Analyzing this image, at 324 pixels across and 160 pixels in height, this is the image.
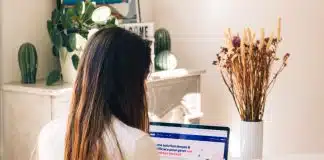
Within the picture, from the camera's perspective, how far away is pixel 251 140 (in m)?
2.06

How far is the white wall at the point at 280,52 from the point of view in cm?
332

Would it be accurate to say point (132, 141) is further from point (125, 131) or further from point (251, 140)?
point (251, 140)

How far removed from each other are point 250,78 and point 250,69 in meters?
0.04

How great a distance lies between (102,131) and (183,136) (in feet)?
2.02

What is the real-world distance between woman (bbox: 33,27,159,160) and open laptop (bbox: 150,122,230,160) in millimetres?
510

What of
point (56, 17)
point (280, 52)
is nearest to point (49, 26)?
point (56, 17)

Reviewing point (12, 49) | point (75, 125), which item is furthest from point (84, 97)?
point (12, 49)

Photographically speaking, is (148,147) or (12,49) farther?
(12,49)

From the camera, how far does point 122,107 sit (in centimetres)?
140

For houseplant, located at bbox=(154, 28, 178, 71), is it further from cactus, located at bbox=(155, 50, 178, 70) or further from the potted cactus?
the potted cactus

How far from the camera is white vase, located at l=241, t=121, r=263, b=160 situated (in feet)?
6.72

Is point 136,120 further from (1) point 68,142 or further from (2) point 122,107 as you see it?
(1) point 68,142

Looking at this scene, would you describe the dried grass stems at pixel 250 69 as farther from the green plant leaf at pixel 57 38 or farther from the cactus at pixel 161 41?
the cactus at pixel 161 41

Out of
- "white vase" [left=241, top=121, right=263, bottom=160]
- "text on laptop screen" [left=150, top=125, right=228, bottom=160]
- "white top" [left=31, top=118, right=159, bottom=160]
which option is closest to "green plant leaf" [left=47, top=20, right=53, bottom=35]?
"text on laptop screen" [left=150, top=125, right=228, bottom=160]
